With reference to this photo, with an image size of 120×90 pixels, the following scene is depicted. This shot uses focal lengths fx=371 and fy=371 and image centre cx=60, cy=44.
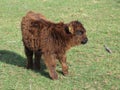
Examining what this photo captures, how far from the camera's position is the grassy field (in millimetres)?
7188

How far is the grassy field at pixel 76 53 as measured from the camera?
7.19m

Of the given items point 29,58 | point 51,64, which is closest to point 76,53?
point 29,58

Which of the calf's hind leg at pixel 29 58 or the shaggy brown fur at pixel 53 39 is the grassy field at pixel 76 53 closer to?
the calf's hind leg at pixel 29 58

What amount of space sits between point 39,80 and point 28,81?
0.71 ft

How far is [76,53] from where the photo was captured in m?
9.03

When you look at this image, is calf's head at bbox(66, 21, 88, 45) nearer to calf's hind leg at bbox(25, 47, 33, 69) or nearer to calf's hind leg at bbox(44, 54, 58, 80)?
calf's hind leg at bbox(44, 54, 58, 80)

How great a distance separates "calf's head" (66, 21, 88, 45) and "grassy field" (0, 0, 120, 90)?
2.53ft

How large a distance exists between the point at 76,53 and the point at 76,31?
1908 mm

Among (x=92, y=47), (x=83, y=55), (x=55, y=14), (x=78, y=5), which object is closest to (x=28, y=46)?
(x=83, y=55)

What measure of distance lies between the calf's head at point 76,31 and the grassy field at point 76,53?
77 centimetres

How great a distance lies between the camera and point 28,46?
297 inches

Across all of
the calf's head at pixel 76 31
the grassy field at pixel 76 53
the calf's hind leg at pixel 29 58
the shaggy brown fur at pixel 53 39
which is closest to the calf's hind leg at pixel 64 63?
the shaggy brown fur at pixel 53 39

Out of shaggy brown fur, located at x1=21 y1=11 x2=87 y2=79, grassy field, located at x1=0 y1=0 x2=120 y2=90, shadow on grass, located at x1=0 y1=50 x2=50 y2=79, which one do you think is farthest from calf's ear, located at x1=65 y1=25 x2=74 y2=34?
shadow on grass, located at x1=0 y1=50 x2=50 y2=79

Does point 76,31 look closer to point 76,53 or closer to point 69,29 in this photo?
point 69,29
